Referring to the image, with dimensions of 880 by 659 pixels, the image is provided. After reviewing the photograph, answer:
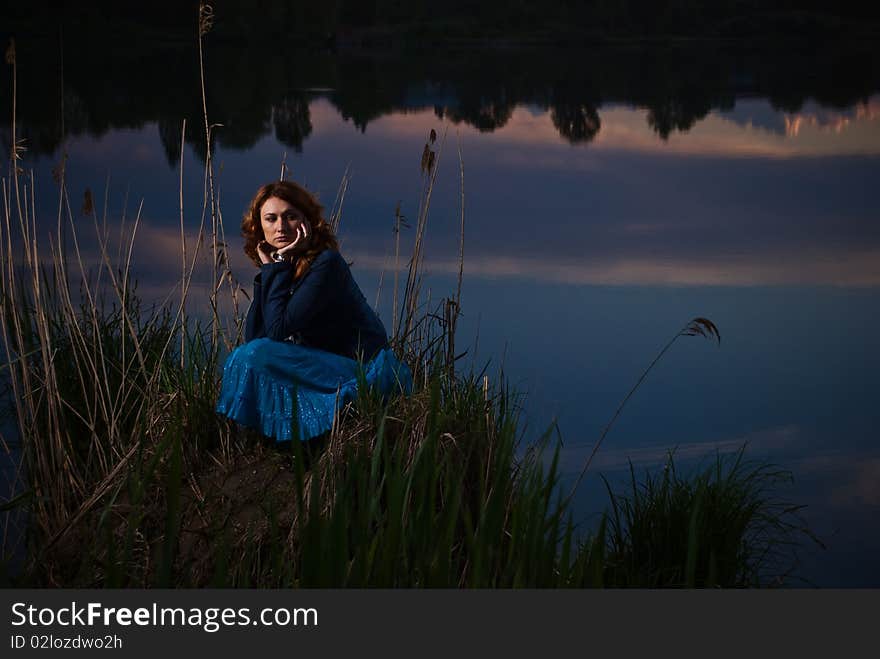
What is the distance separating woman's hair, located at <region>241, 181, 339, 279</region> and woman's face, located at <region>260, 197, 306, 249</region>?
2 centimetres

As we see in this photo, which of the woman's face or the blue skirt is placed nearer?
the blue skirt

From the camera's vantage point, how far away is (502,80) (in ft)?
27.3

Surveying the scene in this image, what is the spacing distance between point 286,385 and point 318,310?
0.25 meters

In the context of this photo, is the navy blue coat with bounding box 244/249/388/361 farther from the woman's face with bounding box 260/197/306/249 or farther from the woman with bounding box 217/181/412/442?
the woman's face with bounding box 260/197/306/249

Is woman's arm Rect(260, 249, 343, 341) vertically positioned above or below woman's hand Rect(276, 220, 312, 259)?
below

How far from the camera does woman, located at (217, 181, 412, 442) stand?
3.48m

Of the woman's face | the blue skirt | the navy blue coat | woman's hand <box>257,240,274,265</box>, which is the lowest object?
the blue skirt

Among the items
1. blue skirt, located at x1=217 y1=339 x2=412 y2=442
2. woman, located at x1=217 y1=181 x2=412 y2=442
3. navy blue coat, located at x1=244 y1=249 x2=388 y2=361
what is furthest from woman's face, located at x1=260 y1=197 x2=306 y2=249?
blue skirt, located at x1=217 y1=339 x2=412 y2=442

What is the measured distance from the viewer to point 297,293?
354cm

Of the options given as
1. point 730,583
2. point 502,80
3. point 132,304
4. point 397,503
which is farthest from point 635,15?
point 397,503

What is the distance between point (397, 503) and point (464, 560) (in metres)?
1.04

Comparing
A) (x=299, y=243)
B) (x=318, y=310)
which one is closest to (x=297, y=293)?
(x=318, y=310)

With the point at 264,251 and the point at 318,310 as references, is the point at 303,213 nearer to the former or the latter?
the point at 264,251
